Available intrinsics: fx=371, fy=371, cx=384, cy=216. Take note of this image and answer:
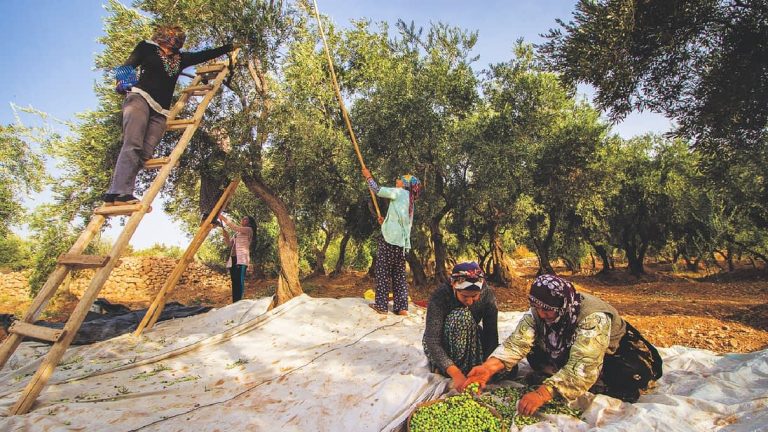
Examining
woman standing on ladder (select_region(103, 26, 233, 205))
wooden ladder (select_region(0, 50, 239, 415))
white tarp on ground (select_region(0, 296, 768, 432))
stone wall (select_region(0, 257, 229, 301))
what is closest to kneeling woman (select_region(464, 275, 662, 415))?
white tarp on ground (select_region(0, 296, 768, 432))

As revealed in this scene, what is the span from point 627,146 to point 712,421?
61.5ft

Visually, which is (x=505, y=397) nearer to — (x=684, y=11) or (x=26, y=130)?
(x=684, y=11)

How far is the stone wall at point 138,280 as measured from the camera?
723 inches

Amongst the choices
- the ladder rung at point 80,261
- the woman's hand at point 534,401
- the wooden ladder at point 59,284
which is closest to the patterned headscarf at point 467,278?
the woman's hand at point 534,401

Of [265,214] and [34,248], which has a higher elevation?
[265,214]

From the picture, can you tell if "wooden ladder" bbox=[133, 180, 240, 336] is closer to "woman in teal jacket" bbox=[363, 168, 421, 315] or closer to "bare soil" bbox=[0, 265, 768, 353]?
"woman in teal jacket" bbox=[363, 168, 421, 315]

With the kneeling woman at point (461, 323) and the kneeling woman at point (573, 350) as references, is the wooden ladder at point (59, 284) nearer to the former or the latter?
the kneeling woman at point (461, 323)

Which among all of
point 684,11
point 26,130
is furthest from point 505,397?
point 26,130

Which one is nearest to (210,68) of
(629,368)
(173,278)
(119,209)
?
(119,209)

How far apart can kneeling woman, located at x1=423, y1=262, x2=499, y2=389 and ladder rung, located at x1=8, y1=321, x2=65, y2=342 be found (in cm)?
365

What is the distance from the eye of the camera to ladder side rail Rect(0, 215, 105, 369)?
3.43m

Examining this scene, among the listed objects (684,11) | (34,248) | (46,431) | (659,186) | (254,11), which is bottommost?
(46,431)

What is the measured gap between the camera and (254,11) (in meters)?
8.12

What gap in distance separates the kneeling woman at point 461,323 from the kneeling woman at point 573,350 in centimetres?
43
